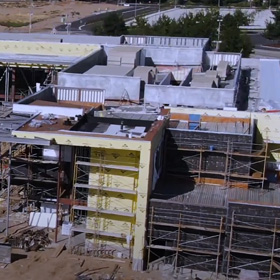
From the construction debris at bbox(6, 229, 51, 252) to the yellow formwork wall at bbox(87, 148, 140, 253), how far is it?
182 centimetres

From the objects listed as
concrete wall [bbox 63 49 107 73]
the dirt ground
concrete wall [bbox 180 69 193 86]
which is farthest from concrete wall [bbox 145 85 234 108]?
the dirt ground

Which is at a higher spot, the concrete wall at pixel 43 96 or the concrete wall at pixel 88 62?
the concrete wall at pixel 88 62

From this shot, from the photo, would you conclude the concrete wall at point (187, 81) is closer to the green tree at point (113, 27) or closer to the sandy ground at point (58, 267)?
the sandy ground at point (58, 267)

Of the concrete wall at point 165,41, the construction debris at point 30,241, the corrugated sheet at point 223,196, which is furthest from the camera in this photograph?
the concrete wall at point 165,41

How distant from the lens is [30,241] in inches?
1014

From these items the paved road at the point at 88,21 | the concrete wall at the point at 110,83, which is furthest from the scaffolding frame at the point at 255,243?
the paved road at the point at 88,21

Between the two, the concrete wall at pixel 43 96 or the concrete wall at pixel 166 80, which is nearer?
the concrete wall at pixel 43 96

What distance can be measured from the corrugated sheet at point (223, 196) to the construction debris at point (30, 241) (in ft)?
16.9

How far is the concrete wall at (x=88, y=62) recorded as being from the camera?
3583 centimetres

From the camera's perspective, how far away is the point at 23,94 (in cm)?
4362

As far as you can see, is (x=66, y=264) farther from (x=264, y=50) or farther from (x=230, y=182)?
(x=264, y=50)

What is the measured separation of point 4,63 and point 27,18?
2865 inches

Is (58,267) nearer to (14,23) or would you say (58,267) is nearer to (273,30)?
(273,30)

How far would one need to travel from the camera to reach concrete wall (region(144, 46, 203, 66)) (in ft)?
137
